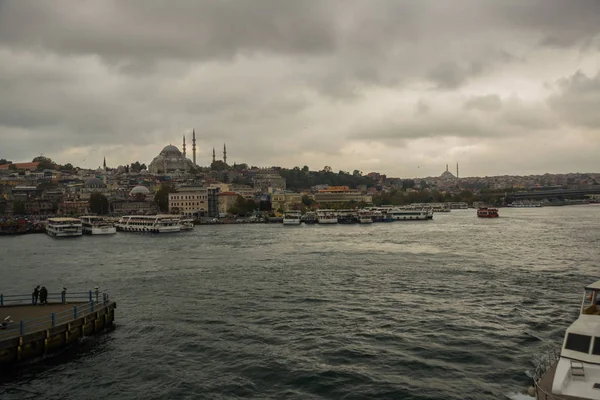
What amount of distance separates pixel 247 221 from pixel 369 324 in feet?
216

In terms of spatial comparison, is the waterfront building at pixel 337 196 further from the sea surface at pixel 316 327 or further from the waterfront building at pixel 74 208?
the sea surface at pixel 316 327

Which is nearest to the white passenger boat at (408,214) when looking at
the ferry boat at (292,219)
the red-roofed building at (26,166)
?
the ferry boat at (292,219)

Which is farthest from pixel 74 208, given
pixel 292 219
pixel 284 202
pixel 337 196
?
pixel 337 196

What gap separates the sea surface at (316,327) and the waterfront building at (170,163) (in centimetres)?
12391

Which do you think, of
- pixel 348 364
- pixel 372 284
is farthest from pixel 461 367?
pixel 372 284

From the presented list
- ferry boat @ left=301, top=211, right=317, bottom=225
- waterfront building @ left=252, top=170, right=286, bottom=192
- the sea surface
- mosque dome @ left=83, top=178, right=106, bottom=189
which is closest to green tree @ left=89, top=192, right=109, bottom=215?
mosque dome @ left=83, top=178, right=106, bottom=189

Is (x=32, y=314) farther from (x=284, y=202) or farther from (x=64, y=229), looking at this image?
(x=284, y=202)

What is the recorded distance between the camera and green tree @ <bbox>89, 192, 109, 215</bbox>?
93375mm

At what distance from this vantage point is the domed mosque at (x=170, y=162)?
151875 mm

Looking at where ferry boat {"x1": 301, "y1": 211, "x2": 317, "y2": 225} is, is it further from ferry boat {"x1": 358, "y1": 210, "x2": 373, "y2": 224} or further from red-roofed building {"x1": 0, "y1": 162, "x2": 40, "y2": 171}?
red-roofed building {"x1": 0, "y1": 162, "x2": 40, "y2": 171}

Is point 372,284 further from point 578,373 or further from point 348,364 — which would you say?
point 578,373

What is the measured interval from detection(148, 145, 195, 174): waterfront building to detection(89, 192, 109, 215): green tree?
53.8m

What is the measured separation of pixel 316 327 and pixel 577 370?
27.0ft

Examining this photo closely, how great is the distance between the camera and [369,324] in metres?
15.0
